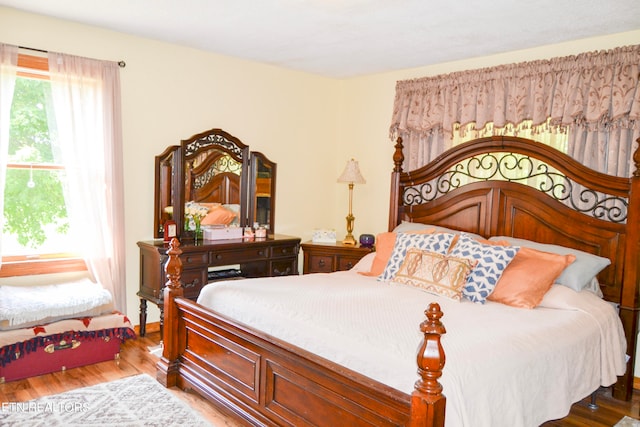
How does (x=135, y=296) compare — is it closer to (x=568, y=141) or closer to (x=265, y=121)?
(x=265, y=121)

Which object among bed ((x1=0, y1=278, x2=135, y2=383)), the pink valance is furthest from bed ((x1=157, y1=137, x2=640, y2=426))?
bed ((x1=0, y1=278, x2=135, y2=383))

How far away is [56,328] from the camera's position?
10.7 feet

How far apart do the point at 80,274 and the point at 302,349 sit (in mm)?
2434

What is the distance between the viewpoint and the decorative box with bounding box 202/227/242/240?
4301 millimetres

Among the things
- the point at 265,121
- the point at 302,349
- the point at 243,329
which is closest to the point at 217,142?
the point at 265,121

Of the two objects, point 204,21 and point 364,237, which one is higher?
point 204,21

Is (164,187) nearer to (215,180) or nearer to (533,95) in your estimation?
(215,180)

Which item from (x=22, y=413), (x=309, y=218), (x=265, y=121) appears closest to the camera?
(x=22, y=413)

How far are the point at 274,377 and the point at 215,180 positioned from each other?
244 centimetres

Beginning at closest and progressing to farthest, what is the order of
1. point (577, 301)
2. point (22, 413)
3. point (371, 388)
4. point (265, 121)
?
point (371, 388), point (22, 413), point (577, 301), point (265, 121)

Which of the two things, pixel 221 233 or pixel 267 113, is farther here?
pixel 267 113

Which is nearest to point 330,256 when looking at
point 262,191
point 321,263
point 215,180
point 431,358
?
point 321,263

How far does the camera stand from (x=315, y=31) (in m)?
3.66

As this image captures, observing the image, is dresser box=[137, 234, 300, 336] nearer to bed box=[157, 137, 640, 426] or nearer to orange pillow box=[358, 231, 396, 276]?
bed box=[157, 137, 640, 426]
